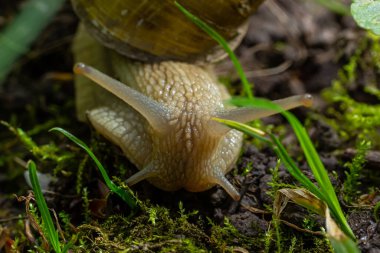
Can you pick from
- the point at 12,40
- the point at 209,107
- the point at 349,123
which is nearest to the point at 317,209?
the point at 209,107

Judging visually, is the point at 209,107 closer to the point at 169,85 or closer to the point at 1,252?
the point at 169,85

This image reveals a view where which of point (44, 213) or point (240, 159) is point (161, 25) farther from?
point (44, 213)

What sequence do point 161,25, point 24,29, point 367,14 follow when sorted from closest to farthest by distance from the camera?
point 367,14 → point 161,25 → point 24,29

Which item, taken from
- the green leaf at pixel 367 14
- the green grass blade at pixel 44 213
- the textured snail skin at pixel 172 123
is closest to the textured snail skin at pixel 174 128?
the textured snail skin at pixel 172 123

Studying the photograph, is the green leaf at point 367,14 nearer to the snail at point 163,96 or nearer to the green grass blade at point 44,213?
the snail at point 163,96

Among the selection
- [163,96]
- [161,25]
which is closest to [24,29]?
[161,25]

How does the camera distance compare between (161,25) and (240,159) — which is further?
(161,25)
